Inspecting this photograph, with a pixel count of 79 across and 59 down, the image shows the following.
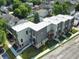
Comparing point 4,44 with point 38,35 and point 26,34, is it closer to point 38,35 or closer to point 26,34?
point 26,34

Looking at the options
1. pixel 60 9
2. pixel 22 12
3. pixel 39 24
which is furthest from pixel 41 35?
pixel 22 12

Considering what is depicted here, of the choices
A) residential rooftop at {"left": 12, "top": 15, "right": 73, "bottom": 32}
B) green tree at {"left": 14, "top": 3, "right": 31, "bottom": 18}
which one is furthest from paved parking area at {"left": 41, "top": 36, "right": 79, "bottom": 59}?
green tree at {"left": 14, "top": 3, "right": 31, "bottom": 18}

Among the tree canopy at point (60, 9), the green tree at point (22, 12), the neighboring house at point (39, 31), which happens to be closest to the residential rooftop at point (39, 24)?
the neighboring house at point (39, 31)

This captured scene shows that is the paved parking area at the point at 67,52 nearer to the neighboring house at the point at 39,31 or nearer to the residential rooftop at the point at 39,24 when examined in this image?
the neighboring house at the point at 39,31

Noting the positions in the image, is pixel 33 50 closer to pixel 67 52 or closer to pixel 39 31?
pixel 39 31

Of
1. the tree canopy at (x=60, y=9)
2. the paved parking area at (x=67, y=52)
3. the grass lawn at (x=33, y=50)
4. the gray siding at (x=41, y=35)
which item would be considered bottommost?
the paved parking area at (x=67, y=52)
